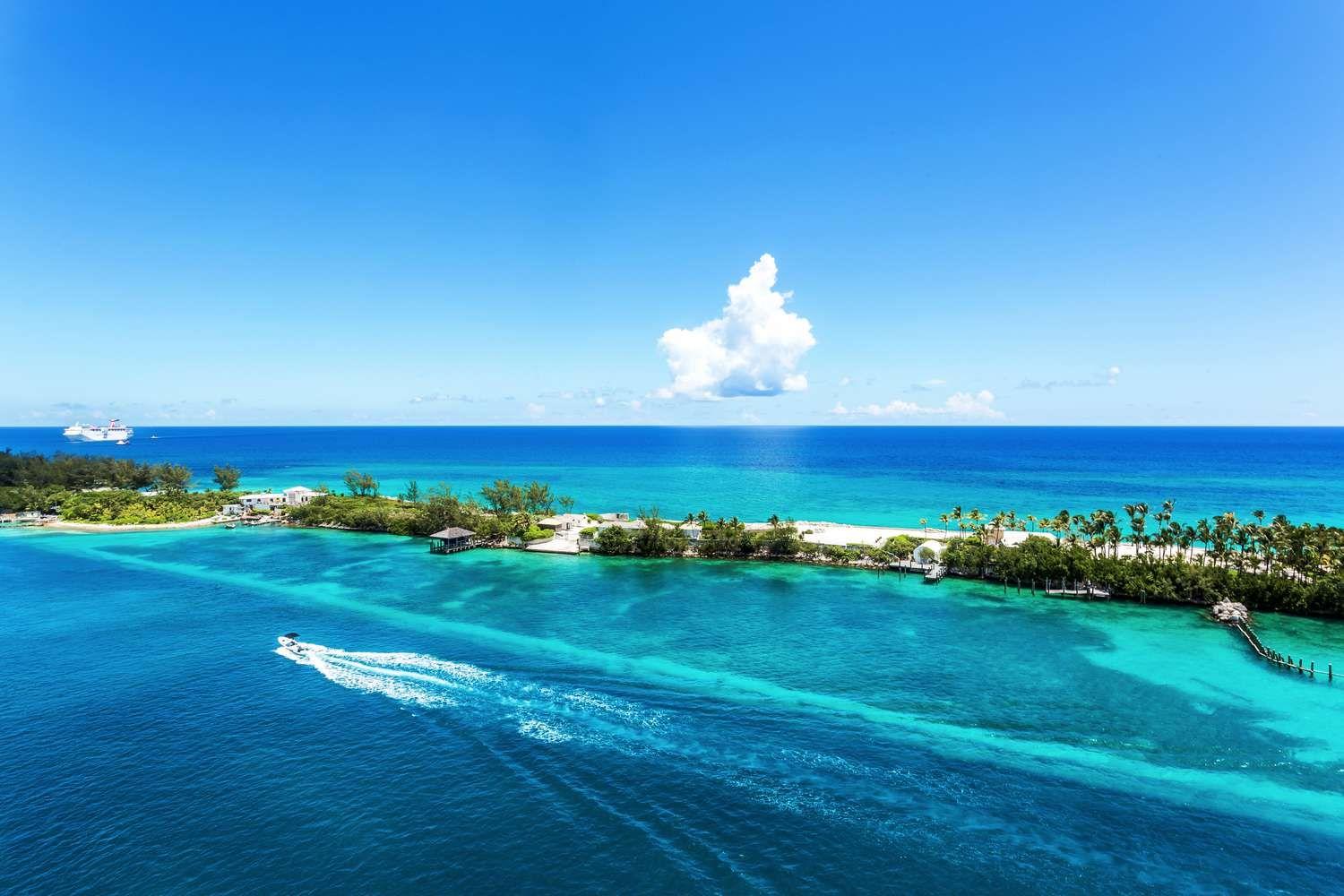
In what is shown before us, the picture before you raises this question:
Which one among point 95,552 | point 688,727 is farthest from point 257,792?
point 95,552

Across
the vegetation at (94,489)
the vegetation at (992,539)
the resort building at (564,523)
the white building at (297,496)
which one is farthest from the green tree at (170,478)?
the resort building at (564,523)

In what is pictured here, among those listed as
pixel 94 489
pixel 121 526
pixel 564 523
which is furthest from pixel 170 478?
pixel 564 523

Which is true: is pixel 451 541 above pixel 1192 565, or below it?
below

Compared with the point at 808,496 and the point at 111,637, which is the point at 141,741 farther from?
the point at 808,496

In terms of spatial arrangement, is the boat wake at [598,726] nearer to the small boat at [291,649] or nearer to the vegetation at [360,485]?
the small boat at [291,649]

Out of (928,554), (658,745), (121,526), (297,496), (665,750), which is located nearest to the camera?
(665,750)

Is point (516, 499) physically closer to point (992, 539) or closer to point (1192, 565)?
point (992, 539)
